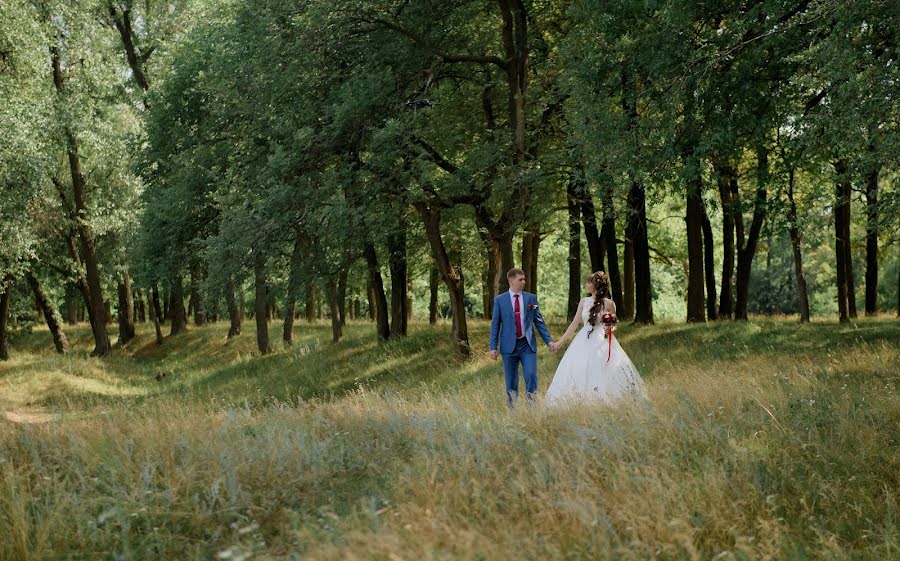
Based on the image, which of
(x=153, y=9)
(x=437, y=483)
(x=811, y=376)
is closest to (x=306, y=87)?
(x=811, y=376)

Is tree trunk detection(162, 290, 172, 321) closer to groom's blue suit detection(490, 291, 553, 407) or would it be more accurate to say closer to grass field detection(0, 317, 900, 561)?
groom's blue suit detection(490, 291, 553, 407)

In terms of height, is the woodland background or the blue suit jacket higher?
the woodland background

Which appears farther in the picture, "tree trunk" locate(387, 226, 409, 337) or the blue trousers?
"tree trunk" locate(387, 226, 409, 337)

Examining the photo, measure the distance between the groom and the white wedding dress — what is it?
1.58 feet

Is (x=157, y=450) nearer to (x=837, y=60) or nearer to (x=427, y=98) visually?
(x=837, y=60)

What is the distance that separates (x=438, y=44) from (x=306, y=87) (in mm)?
3667

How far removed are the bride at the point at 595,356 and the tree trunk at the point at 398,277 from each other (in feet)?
42.4

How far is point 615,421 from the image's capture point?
7215 mm

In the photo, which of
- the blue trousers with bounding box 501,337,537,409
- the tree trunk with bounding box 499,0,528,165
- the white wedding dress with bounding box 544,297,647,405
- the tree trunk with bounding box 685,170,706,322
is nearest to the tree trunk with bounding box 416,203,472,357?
the tree trunk with bounding box 499,0,528,165

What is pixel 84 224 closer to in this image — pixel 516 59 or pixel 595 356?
pixel 516 59

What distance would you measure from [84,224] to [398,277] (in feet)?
41.1

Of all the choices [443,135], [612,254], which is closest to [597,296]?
[443,135]

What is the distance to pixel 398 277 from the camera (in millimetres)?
25672

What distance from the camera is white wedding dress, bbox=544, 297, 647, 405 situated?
10.8 meters
